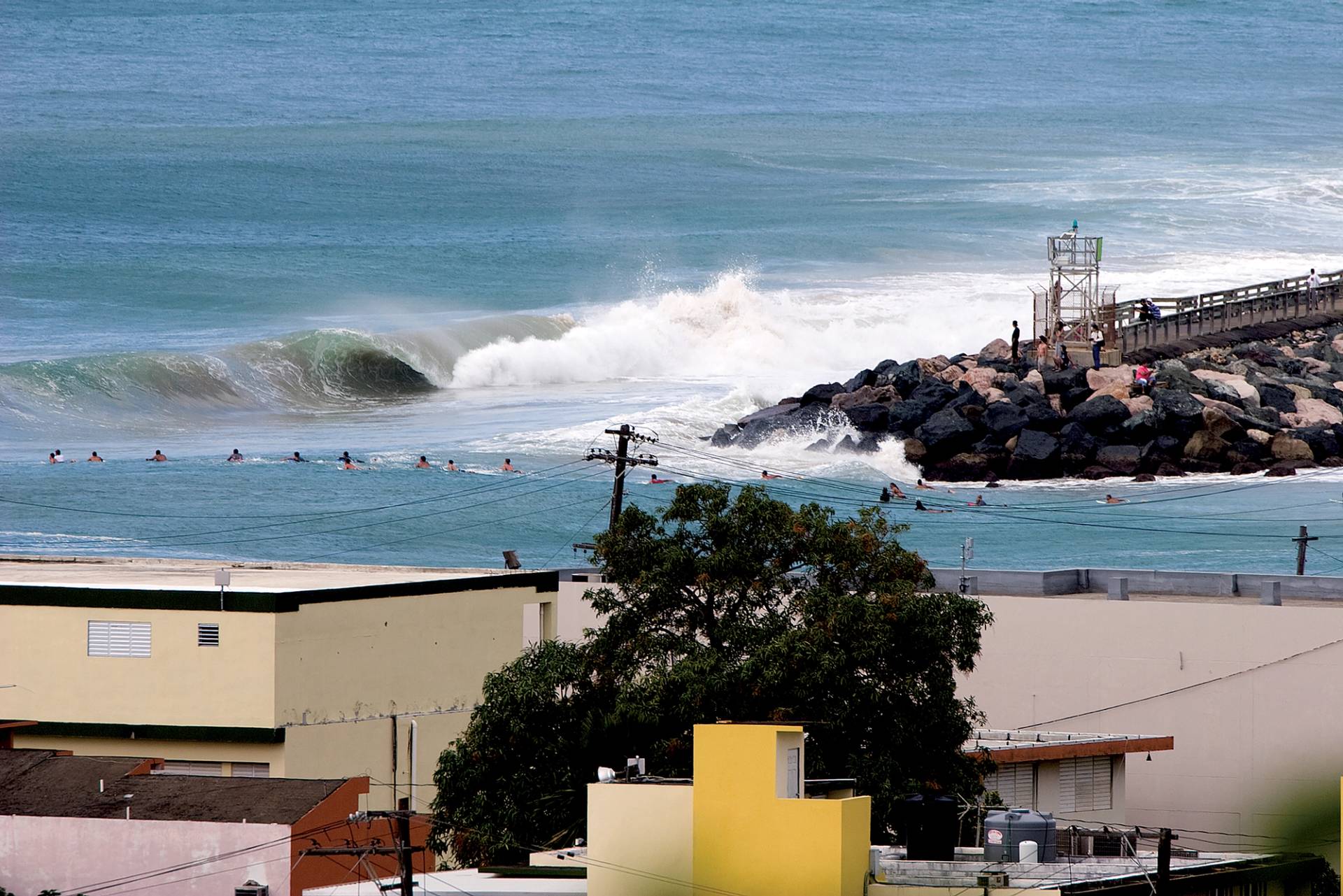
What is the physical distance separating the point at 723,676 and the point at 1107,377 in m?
38.8

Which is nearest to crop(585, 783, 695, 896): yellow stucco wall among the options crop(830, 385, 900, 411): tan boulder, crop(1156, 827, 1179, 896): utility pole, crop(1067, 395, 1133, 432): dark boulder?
crop(1156, 827, 1179, 896): utility pole

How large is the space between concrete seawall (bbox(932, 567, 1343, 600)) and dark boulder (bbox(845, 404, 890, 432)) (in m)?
31.2

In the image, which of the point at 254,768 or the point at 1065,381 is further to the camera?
the point at 1065,381

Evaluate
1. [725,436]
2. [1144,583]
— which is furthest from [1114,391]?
[1144,583]

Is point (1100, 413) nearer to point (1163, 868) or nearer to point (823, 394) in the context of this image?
point (823, 394)

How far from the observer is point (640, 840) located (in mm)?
13438

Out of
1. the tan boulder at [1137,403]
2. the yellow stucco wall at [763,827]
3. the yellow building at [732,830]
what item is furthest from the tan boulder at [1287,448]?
the yellow stucco wall at [763,827]

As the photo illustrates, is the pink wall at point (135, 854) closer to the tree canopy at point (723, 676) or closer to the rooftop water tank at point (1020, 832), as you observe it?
the tree canopy at point (723, 676)

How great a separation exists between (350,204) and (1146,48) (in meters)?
76.6

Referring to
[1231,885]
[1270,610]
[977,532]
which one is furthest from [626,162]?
[1231,885]

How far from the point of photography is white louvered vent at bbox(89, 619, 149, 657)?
64.7 ft

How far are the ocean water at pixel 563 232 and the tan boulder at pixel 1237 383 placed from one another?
2.21m

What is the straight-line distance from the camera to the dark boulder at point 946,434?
57.9m

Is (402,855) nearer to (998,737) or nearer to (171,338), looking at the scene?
(998,737)
